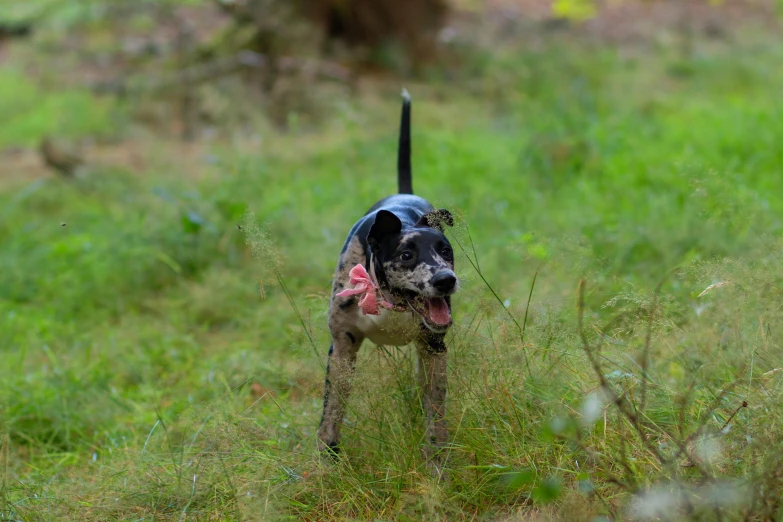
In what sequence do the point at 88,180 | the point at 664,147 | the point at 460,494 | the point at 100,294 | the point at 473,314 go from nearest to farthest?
the point at 460,494, the point at 473,314, the point at 100,294, the point at 664,147, the point at 88,180

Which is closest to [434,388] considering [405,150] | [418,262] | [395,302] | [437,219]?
[395,302]

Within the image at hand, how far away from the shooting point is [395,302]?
2871 millimetres

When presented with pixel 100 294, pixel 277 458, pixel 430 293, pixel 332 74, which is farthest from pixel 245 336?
pixel 332 74

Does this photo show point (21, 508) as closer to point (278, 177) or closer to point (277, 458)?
point (277, 458)

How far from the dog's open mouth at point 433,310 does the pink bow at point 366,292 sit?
97 mm

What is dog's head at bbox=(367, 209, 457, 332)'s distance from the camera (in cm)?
270

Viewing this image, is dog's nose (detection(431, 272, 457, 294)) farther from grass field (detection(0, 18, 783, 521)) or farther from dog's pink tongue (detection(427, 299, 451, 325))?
grass field (detection(0, 18, 783, 521))

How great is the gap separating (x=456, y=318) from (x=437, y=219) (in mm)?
533

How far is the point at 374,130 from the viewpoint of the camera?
27.3 feet

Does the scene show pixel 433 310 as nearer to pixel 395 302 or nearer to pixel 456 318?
pixel 395 302

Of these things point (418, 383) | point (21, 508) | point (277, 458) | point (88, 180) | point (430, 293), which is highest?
point (430, 293)

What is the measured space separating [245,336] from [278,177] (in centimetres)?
262

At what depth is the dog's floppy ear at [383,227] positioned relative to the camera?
109 inches

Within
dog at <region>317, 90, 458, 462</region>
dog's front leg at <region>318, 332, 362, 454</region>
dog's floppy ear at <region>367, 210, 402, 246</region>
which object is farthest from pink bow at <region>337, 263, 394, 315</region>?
dog's front leg at <region>318, 332, 362, 454</region>
